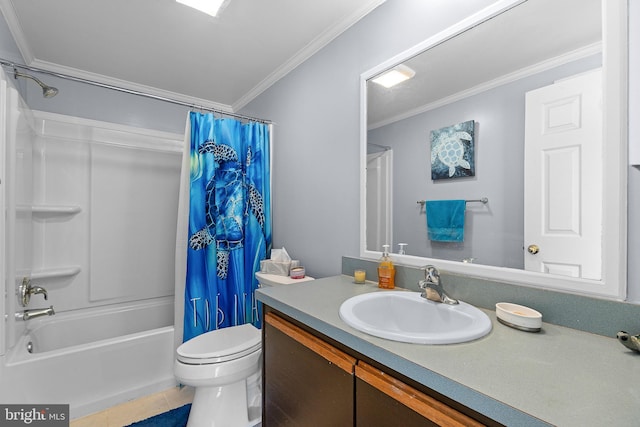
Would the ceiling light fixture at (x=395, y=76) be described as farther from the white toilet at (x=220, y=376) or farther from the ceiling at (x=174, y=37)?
the white toilet at (x=220, y=376)

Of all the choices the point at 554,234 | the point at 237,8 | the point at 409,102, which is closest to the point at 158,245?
the point at 237,8

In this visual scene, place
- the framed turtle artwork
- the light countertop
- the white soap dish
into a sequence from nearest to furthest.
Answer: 1. the light countertop
2. the white soap dish
3. the framed turtle artwork

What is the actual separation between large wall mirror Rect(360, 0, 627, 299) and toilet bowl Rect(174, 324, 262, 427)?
3.06 feet

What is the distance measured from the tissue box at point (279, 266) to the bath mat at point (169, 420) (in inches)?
37.6

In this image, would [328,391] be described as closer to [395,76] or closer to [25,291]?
[395,76]

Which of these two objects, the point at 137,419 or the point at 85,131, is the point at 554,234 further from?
the point at 85,131

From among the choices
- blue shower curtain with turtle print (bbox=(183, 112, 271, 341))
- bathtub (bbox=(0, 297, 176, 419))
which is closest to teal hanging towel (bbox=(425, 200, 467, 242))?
blue shower curtain with turtle print (bbox=(183, 112, 271, 341))

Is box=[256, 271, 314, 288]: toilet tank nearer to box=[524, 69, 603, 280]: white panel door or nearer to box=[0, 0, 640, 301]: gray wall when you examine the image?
box=[0, 0, 640, 301]: gray wall

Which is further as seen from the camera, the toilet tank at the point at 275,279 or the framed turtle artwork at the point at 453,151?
the toilet tank at the point at 275,279

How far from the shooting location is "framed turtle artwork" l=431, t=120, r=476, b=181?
A: 3.85 ft

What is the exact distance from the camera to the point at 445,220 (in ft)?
4.06

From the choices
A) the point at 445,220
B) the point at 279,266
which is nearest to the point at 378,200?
the point at 445,220

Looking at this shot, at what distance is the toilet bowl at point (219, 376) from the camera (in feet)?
4.70

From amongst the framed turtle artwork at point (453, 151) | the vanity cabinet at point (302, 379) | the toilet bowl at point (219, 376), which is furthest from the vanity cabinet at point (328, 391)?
the framed turtle artwork at point (453, 151)
